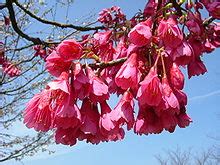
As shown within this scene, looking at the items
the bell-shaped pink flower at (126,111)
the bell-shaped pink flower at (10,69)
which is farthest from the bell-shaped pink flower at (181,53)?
the bell-shaped pink flower at (10,69)

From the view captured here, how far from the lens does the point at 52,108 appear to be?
913 mm

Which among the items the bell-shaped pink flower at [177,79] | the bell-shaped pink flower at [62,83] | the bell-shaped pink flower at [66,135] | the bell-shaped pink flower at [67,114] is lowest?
the bell-shaped pink flower at [66,135]

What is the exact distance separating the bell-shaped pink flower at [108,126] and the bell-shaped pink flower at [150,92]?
11 cm

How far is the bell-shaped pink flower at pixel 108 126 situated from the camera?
3.06 ft

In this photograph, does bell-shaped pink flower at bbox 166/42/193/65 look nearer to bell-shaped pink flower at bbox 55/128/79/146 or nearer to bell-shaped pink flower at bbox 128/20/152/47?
bell-shaped pink flower at bbox 128/20/152/47

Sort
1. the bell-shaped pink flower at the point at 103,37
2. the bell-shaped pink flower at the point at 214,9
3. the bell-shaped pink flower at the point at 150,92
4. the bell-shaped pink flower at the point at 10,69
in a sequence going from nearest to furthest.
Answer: the bell-shaped pink flower at the point at 150,92
the bell-shaped pink flower at the point at 214,9
the bell-shaped pink flower at the point at 103,37
the bell-shaped pink flower at the point at 10,69

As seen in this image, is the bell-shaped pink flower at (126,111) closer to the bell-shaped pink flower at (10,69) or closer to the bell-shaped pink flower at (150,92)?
the bell-shaped pink flower at (150,92)

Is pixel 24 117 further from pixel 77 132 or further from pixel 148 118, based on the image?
pixel 148 118

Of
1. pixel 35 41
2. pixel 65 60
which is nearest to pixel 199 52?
pixel 65 60

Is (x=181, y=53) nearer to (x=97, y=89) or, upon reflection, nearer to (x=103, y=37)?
(x=97, y=89)

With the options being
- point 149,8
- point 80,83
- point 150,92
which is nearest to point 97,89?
point 80,83

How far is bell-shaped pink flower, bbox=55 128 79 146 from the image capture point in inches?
36.6

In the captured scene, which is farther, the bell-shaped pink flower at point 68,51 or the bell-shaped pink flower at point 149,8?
the bell-shaped pink flower at point 149,8

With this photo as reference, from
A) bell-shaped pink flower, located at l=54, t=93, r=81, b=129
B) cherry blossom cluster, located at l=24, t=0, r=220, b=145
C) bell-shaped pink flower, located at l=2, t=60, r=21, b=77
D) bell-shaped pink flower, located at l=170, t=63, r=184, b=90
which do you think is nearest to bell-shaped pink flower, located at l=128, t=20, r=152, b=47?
cherry blossom cluster, located at l=24, t=0, r=220, b=145
